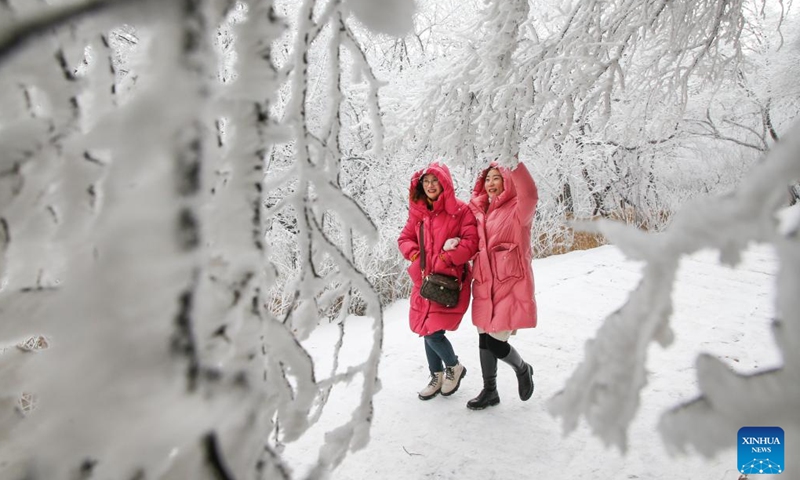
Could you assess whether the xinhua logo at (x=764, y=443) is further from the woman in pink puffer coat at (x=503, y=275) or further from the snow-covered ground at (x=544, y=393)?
the woman in pink puffer coat at (x=503, y=275)

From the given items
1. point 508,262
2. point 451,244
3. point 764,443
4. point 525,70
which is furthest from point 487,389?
point 764,443

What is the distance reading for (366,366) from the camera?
2.50 ft

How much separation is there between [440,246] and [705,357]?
2451 millimetres

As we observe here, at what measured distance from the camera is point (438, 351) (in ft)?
9.71

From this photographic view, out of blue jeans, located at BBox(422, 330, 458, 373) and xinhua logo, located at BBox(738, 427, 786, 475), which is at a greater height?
xinhua logo, located at BBox(738, 427, 786, 475)

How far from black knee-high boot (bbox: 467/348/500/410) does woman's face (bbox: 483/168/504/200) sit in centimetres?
98

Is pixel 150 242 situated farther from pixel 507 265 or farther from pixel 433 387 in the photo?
pixel 433 387

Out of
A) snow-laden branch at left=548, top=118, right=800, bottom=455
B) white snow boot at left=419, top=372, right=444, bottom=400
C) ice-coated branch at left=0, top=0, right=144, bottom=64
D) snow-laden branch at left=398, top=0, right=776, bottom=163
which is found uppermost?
snow-laden branch at left=398, top=0, right=776, bottom=163

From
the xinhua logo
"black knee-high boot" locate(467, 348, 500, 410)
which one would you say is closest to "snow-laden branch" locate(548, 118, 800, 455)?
the xinhua logo

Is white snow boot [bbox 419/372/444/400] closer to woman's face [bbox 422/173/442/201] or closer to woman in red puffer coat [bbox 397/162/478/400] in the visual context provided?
woman in red puffer coat [bbox 397/162/478/400]

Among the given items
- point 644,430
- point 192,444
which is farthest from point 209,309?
point 644,430

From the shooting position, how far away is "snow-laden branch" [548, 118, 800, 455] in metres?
0.39

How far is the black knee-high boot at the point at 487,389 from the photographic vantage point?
9.16 feet

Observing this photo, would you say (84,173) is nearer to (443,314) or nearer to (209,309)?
(209,309)
